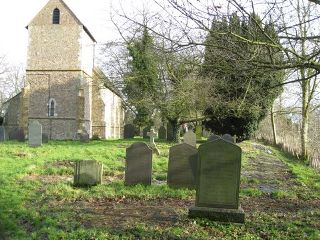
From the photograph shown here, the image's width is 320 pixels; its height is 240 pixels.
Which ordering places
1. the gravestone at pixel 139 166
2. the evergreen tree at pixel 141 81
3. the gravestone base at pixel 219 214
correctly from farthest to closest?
the evergreen tree at pixel 141 81, the gravestone at pixel 139 166, the gravestone base at pixel 219 214

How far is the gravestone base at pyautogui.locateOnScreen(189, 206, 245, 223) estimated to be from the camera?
20.6ft

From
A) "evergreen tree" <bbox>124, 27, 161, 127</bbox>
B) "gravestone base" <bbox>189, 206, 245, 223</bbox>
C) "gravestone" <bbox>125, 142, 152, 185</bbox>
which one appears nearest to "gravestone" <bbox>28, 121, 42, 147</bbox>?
"evergreen tree" <bbox>124, 27, 161, 127</bbox>

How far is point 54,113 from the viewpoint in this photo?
3319 cm

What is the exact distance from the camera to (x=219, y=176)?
261 inches

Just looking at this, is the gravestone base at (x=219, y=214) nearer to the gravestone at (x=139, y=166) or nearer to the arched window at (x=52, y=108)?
the gravestone at (x=139, y=166)

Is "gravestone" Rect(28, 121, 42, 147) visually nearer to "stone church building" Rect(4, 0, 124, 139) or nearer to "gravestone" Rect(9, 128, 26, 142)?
"gravestone" Rect(9, 128, 26, 142)

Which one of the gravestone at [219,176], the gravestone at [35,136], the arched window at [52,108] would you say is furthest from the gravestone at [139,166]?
the arched window at [52,108]

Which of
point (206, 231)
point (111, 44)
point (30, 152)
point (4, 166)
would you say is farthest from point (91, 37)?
point (206, 231)

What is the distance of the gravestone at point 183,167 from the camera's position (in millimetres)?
9398

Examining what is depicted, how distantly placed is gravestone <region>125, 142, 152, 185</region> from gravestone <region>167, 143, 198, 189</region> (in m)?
0.57

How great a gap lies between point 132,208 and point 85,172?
2502 millimetres

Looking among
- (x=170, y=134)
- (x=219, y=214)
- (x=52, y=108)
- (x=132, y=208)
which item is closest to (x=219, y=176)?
(x=219, y=214)

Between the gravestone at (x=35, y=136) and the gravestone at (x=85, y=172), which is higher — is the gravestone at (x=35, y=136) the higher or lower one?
the higher one

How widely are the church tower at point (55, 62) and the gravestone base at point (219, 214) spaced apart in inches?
1099
